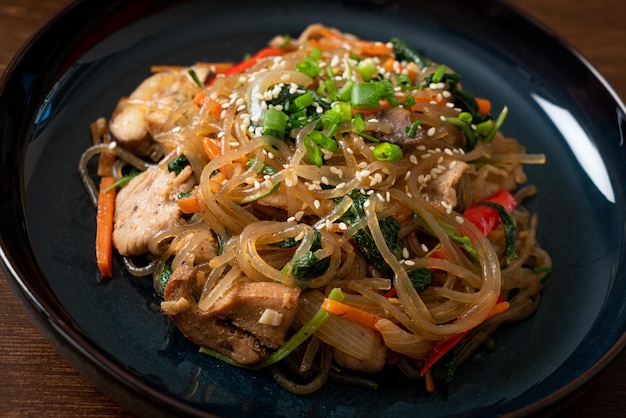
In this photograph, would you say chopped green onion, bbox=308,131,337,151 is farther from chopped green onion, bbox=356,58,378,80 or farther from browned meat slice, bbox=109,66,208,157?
browned meat slice, bbox=109,66,208,157

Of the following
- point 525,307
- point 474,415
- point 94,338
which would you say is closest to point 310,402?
point 474,415

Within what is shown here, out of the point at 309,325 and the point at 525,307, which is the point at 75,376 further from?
the point at 525,307

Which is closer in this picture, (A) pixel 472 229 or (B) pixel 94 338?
(B) pixel 94 338

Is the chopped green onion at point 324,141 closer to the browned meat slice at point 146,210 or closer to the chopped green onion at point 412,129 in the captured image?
the chopped green onion at point 412,129

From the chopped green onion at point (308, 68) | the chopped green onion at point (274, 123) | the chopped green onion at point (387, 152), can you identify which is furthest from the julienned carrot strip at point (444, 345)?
the chopped green onion at point (308, 68)

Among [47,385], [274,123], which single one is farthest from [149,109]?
[47,385]

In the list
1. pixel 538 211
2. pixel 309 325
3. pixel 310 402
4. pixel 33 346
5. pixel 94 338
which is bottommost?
pixel 33 346

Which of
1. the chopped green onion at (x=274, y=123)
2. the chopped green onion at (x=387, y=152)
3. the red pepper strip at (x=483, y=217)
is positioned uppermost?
the chopped green onion at (x=387, y=152)
